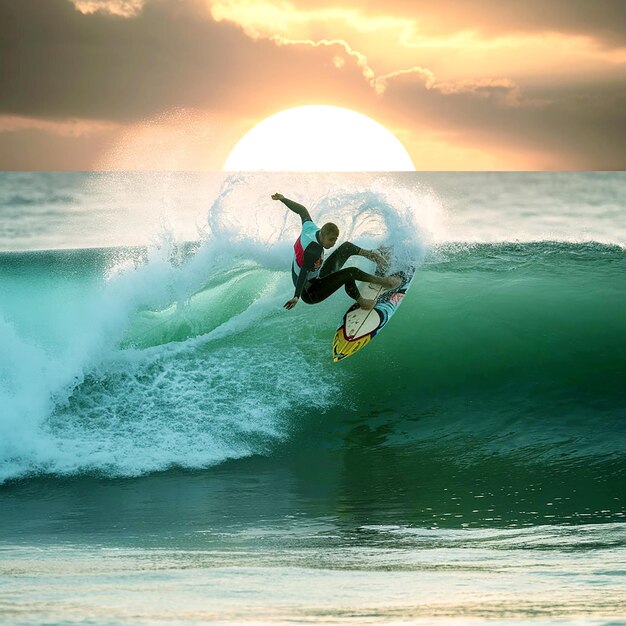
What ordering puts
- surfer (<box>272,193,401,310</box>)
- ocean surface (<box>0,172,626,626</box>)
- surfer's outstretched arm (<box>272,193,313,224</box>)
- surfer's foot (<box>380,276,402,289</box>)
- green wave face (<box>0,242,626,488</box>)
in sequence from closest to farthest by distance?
1. ocean surface (<box>0,172,626,626</box>)
2. green wave face (<box>0,242,626,488</box>)
3. surfer (<box>272,193,401,310</box>)
4. surfer's outstretched arm (<box>272,193,313,224</box>)
5. surfer's foot (<box>380,276,402,289</box>)

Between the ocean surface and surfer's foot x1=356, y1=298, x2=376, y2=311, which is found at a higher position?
surfer's foot x1=356, y1=298, x2=376, y2=311

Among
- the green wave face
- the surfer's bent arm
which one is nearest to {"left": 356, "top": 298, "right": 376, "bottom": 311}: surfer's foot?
the green wave face

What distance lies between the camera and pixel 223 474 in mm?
7660

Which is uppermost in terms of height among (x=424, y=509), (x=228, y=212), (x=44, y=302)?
(x=228, y=212)

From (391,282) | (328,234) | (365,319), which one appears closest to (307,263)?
(328,234)

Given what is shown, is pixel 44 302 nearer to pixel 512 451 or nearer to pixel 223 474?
pixel 223 474

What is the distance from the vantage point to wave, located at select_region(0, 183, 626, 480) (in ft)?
27.4

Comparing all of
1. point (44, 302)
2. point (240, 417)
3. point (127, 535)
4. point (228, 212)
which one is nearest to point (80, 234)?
point (44, 302)

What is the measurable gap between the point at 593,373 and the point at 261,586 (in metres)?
7.08

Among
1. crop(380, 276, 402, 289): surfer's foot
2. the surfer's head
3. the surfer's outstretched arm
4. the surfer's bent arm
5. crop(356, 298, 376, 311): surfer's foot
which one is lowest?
crop(356, 298, 376, 311): surfer's foot

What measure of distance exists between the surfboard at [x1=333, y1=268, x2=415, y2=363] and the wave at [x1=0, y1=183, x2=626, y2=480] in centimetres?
29

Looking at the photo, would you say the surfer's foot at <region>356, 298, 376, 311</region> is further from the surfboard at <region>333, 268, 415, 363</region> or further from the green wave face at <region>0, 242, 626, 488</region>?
the green wave face at <region>0, 242, 626, 488</region>

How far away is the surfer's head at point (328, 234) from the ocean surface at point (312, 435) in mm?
1732

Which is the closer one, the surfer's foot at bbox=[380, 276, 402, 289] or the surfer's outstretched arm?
the surfer's outstretched arm
